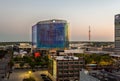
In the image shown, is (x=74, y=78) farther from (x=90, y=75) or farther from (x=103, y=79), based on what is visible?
(x=103, y=79)

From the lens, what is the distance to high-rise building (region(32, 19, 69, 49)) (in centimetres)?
17438

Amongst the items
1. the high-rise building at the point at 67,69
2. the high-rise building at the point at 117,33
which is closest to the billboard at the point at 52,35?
the high-rise building at the point at 117,33

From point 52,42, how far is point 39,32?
1307cm

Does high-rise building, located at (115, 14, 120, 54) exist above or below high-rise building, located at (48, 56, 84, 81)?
above

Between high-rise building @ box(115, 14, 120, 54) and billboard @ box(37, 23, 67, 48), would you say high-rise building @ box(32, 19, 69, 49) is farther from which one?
high-rise building @ box(115, 14, 120, 54)

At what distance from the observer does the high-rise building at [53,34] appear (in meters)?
174

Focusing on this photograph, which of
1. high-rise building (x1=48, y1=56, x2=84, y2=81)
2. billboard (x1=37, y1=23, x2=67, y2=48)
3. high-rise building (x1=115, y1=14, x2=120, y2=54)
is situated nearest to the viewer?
high-rise building (x1=48, y1=56, x2=84, y2=81)

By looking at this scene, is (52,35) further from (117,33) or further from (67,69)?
(67,69)

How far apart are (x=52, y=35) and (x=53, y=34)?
3.33 feet

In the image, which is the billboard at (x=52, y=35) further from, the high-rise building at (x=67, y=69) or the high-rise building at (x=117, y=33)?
the high-rise building at (x=67, y=69)

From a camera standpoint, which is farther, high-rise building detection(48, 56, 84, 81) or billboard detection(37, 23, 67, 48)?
billboard detection(37, 23, 67, 48)

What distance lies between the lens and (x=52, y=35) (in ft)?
577

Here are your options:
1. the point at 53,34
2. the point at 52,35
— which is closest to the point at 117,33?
the point at 53,34

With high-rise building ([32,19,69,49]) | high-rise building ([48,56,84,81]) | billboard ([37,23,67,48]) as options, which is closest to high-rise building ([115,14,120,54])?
high-rise building ([32,19,69,49])
